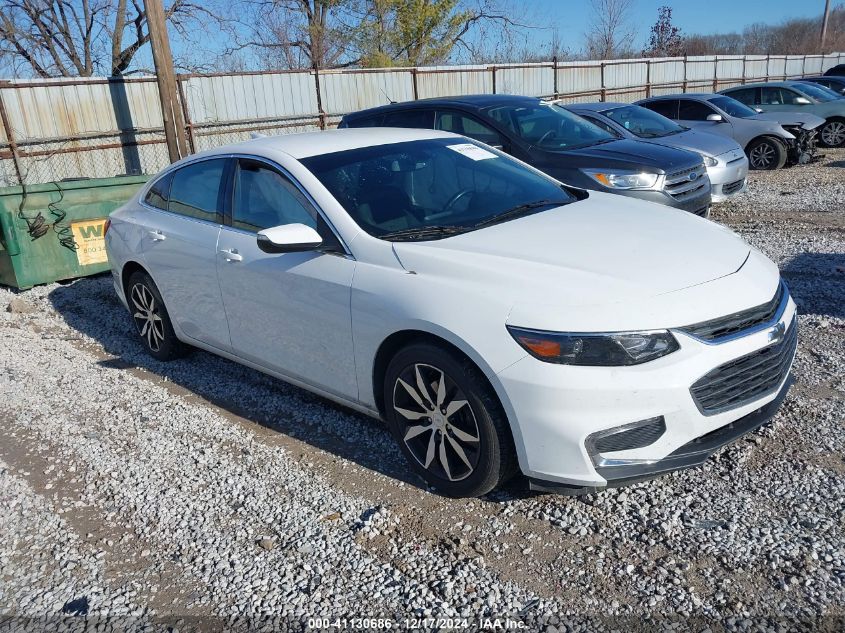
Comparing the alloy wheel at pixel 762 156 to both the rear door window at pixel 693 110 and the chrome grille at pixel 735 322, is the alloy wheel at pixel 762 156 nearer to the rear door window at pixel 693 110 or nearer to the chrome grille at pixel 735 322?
the rear door window at pixel 693 110

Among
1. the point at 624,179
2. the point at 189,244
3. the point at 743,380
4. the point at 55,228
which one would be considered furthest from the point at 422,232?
the point at 55,228

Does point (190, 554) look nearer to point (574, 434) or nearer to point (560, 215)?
point (574, 434)

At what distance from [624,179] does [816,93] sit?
1188cm

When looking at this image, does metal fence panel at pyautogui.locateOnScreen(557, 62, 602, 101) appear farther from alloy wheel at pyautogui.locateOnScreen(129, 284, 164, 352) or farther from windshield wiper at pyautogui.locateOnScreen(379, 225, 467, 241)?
windshield wiper at pyautogui.locateOnScreen(379, 225, 467, 241)

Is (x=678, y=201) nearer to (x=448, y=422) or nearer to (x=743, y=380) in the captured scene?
(x=743, y=380)

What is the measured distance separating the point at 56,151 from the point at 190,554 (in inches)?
460

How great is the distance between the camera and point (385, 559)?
3.08m

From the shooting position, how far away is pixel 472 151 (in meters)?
4.68

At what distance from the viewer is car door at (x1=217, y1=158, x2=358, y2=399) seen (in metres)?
3.77

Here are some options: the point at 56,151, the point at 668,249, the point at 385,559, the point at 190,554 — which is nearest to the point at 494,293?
the point at 668,249

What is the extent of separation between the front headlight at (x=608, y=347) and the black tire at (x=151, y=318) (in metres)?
3.41

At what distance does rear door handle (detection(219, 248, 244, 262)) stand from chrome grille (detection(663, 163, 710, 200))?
16.5 feet

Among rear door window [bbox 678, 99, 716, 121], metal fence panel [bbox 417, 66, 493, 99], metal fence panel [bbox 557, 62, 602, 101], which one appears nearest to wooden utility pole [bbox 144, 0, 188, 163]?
metal fence panel [bbox 417, 66, 493, 99]

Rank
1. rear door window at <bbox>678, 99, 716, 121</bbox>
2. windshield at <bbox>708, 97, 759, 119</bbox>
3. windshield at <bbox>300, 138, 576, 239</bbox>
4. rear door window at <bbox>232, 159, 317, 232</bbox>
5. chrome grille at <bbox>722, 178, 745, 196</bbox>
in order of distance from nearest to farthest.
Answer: windshield at <bbox>300, 138, 576, 239</bbox> → rear door window at <bbox>232, 159, 317, 232</bbox> → chrome grille at <bbox>722, 178, 745, 196</bbox> → rear door window at <bbox>678, 99, 716, 121</bbox> → windshield at <bbox>708, 97, 759, 119</bbox>
